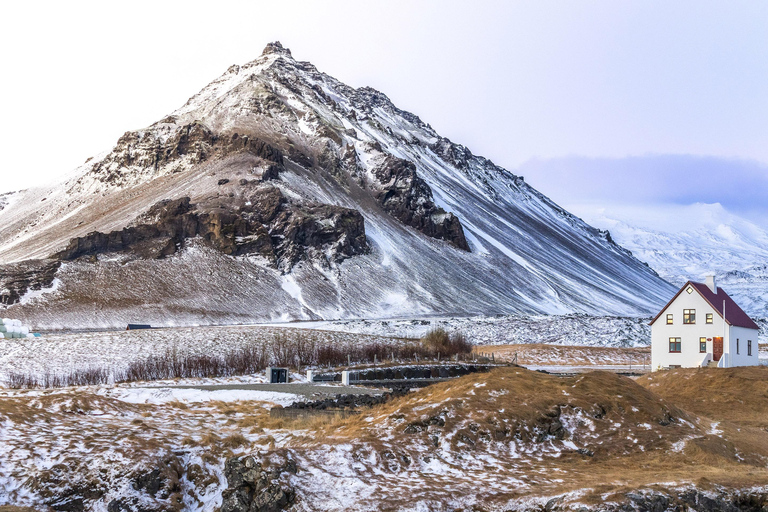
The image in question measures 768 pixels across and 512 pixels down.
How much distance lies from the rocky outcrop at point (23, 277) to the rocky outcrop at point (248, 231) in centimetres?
583

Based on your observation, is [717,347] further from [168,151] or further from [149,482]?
[168,151]

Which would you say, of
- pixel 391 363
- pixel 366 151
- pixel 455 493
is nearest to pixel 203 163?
pixel 366 151

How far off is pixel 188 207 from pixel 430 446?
115 meters

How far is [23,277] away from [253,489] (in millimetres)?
97593

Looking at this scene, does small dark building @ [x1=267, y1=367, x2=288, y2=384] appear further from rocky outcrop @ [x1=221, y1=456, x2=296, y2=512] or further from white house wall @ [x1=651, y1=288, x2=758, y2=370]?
white house wall @ [x1=651, y1=288, x2=758, y2=370]

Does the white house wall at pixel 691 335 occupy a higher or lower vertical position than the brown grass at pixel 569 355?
higher

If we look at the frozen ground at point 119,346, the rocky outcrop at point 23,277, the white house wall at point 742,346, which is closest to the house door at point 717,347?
the white house wall at point 742,346

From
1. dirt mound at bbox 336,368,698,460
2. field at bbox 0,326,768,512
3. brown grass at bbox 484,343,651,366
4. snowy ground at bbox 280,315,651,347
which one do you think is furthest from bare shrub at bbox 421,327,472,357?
dirt mound at bbox 336,368,698,460

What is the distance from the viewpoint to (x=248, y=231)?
129750 millimetres

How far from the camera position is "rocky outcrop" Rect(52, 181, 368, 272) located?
12069cm

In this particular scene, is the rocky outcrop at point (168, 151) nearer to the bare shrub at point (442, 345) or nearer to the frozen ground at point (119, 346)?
the frozen ground at point (119, 346)

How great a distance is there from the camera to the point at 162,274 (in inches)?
4500

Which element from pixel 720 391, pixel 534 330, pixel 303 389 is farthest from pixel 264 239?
pixel 720 391

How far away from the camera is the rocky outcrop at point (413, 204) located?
6393 inches
